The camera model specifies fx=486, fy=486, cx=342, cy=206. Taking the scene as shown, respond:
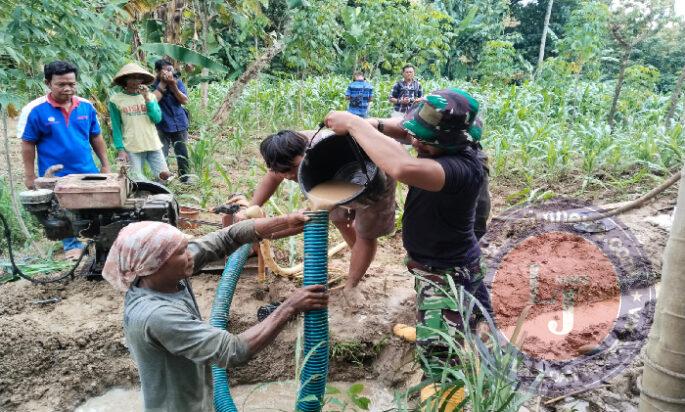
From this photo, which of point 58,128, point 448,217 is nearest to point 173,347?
point 448,217

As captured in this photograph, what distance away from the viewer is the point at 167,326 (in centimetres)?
170

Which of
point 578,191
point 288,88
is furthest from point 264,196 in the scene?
point 288,88

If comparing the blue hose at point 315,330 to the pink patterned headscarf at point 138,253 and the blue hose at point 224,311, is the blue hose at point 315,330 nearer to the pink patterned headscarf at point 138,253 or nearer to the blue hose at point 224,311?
the blue hose at point 224,311

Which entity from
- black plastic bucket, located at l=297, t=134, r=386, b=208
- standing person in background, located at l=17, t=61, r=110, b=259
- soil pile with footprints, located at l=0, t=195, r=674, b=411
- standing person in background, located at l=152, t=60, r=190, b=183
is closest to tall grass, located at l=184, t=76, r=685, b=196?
standing person in background, located at l=152, t=60, r=190, b=183

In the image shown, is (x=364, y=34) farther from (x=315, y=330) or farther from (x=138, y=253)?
(x=138, y=253)

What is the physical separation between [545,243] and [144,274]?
3.69m

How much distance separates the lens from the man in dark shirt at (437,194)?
2062mm

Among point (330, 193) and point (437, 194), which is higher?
point (437, 194)

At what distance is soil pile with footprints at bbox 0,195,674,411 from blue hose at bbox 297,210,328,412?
3.24 ft

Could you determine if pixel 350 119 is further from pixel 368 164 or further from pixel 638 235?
pixel 638 235

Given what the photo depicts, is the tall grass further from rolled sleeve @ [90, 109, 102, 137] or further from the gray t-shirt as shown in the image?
the gray t-shirt

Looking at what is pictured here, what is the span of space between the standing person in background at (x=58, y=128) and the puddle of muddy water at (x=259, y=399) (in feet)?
5.40

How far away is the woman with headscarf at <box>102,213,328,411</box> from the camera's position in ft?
5.68

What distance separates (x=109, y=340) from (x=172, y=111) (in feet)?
10.8
